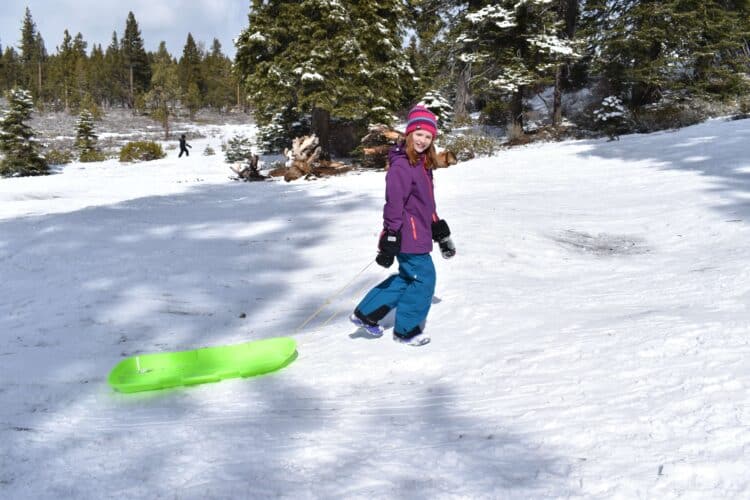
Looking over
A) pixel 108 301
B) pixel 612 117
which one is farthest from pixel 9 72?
pixel 108 301

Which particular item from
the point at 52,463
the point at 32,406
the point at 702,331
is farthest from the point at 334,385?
the point at 702,331

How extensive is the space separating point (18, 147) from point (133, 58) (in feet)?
223

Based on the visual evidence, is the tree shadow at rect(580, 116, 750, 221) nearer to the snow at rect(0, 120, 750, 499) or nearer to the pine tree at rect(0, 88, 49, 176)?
the snow at rect(0, 120, 750, 499)

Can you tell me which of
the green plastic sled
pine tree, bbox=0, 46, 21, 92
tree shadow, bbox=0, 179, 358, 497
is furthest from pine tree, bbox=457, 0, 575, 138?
pine tree, bbox=0, 46, 21, 92

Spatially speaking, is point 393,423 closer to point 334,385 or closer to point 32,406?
A: point 334,385

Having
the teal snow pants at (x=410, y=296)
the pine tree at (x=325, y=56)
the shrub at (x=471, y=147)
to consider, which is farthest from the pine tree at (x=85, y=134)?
the teal snow pants at (x=410, y=296)

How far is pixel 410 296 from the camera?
3814 millimetres

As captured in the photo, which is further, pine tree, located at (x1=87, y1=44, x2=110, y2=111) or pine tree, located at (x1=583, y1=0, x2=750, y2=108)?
pine tree, located at (x1=87, y1=44, x2=110, y2=111)

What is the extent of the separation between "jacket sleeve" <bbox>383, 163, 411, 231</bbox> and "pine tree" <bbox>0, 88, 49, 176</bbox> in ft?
90.7

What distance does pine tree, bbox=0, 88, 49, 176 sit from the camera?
2555 centimetres

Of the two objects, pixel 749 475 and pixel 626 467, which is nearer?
pixel 749 475

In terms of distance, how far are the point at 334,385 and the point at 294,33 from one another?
17.5 m

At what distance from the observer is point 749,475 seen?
1.77 metres

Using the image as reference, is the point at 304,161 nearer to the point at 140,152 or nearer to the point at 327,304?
the point at 327,304
